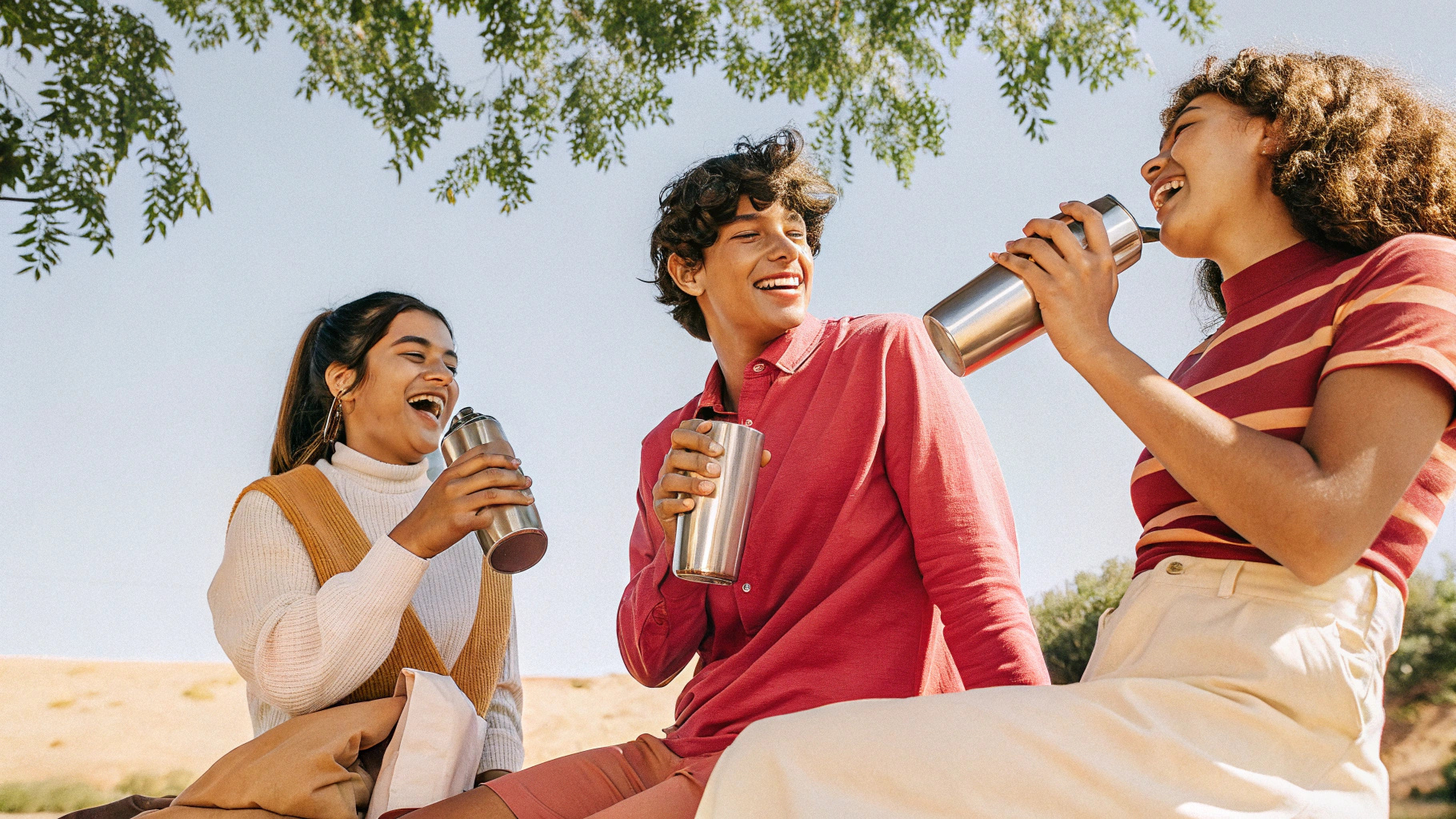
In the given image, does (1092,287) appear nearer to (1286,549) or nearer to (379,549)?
(1286,549)

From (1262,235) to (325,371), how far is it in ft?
8.35

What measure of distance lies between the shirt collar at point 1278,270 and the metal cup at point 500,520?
1.40 meters

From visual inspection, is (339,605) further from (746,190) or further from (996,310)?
(996,310)

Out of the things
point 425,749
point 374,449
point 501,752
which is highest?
point 374,449

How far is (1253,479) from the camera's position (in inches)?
54.6

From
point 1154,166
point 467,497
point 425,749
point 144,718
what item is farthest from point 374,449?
point 144,718

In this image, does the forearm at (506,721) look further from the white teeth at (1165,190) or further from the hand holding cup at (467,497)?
the white teeth at (1165,190)

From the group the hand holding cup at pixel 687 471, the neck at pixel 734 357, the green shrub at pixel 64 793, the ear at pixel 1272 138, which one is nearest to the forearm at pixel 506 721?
the neck at pixel 734 357

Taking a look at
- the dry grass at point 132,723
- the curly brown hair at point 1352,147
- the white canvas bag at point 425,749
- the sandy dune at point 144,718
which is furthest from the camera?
the sandy dune at point 144,718

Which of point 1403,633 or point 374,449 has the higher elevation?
point 374,449

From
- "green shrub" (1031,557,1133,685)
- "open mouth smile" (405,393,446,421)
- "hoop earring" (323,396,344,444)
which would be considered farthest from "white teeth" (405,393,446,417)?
"green shrub" (1031,557,1133,685)

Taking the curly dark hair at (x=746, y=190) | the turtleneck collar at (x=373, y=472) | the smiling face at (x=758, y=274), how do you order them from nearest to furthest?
1. the smiling face at (x=758, y=274)
2. the curly dark hair at (x=746, y=190)
3. the turtleneck collar at (x=373, y=472)

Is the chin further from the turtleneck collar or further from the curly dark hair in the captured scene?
the turtleneck collar

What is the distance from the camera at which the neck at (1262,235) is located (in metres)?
1.81
